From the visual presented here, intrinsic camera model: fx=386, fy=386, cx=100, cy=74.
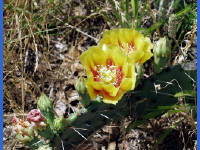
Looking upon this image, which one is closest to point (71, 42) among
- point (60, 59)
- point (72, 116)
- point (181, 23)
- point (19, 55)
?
point (60, 59)

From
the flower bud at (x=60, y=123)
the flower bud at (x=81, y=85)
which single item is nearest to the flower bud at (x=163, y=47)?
the flower bud at (x=81, y=85)

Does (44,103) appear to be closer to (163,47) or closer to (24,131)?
(24,131)

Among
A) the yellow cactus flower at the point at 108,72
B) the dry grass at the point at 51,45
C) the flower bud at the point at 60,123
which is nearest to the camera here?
the yellow cactus flower at the point at 108,72

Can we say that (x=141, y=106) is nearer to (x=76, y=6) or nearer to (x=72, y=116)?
(x=72, y=116)

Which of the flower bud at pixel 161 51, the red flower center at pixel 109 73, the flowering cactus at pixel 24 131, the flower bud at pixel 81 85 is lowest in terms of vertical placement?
the flowering cactus at pixel 24 131

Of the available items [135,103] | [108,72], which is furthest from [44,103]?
[135,103]

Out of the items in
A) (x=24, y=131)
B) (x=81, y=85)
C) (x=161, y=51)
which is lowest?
(x=24, y=131)

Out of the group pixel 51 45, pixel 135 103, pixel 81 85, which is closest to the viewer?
pixel 81 85

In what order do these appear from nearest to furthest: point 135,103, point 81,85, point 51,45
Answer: point 81,85 → point 135,103 → point 51,45

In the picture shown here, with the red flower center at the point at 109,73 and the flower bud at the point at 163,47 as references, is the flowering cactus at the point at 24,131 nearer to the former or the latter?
the red flower center at the point at 109,73
